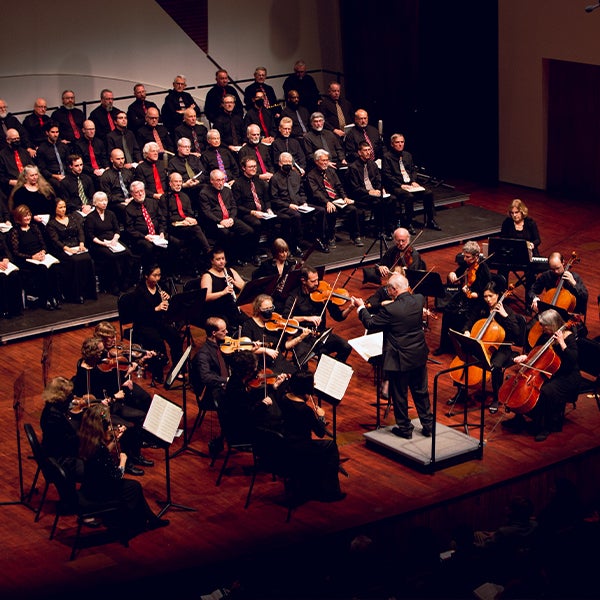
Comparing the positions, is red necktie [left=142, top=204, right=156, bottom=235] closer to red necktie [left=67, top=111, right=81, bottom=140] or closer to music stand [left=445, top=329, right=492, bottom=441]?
red necktie [left=67, top=111, right=81, bottom=140]

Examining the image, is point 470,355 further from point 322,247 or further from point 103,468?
point 322,247

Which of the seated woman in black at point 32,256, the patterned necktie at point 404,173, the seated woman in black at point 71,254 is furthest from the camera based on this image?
the patterned necktie at point 404,173

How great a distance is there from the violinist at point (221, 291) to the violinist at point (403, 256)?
1342 mm

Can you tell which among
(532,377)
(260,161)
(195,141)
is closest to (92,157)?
(195,141)

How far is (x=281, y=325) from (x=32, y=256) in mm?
3066

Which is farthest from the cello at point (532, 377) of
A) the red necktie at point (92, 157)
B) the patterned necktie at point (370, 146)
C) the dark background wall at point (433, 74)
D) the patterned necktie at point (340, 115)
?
the dark background wall at point (433, 74)

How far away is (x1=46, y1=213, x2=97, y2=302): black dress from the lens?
1131 cm

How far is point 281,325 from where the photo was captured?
30.7 feet

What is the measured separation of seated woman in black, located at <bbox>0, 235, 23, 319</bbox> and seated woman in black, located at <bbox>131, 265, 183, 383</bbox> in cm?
164

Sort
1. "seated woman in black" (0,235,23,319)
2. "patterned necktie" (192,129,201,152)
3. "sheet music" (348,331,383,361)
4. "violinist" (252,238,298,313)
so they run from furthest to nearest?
"patterned necktie" (192,129,201,152)
"seated woman in black" (0,235,23,319)
"violinist" (252,238,298,313)
"sheet music" (348,331,383,361)

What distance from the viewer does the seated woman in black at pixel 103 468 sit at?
7.31 metres

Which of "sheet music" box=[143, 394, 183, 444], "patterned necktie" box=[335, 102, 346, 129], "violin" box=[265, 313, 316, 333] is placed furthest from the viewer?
"patterned necktie" box=[335, 102, 346, 129]

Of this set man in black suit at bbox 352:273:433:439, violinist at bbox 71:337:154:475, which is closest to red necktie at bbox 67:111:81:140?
violinist at bbox 71:337:154:475

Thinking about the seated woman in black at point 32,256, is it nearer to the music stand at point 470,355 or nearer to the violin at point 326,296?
the violin at point 326,296
